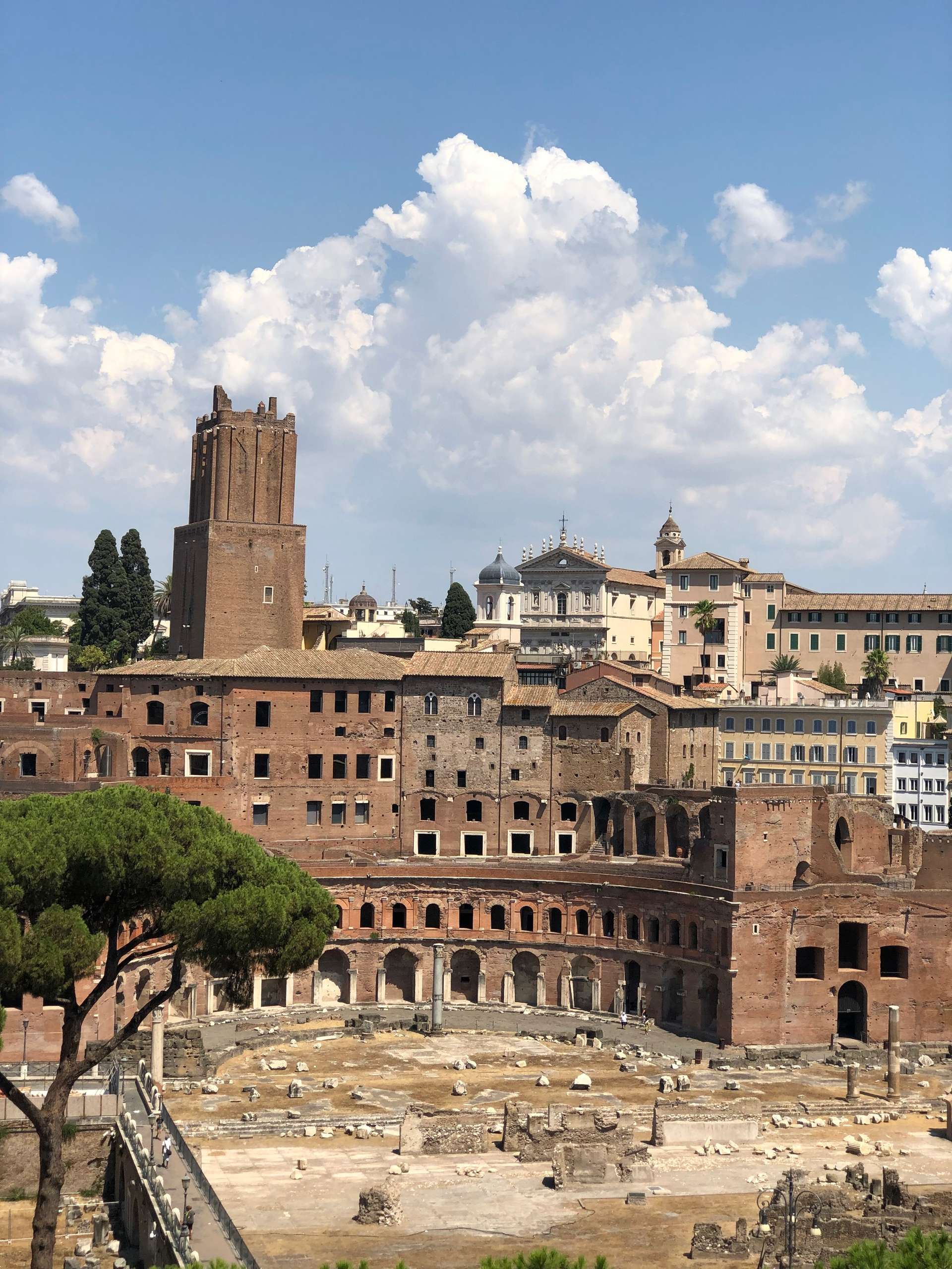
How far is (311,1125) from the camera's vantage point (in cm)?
4406

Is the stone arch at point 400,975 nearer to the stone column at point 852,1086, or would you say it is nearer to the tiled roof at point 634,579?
the stone column at point 852,1086

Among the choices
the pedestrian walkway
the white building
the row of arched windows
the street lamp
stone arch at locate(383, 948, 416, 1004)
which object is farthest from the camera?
the white building

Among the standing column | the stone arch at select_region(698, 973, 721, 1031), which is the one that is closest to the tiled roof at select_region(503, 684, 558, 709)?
the standing column

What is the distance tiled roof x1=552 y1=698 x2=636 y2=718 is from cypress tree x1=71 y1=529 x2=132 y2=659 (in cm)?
2494

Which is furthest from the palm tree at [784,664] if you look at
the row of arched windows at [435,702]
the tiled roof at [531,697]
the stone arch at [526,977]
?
the stone arch at [526,977]

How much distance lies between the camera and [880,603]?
81.5 meters

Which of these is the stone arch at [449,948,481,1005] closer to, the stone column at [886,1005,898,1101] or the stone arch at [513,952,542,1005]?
the stone arch at [513,952,542,1005]

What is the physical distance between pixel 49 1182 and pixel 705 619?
2118 inches

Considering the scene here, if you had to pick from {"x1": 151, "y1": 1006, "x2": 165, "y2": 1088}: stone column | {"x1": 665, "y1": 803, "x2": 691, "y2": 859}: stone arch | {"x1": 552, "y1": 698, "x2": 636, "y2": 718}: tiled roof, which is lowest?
{"x1": 151, "y1": 1006, "x2": 165, "y2": 1088}: stone column

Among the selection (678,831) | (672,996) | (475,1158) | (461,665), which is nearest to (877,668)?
(678,831)

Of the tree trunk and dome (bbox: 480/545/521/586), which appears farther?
dome (bbox: 480/545/521/586)

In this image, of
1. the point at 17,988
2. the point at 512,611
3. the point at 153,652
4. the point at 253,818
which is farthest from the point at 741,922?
the point at 512,611

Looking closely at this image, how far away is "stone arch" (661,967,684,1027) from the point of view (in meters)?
56.9

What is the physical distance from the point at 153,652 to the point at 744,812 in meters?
36.7
